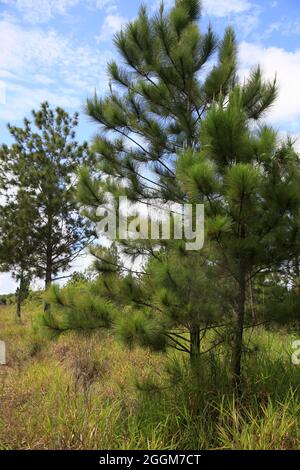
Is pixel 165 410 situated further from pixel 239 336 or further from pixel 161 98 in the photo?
pixel 161 98

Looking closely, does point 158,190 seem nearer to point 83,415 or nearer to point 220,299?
point 220,299

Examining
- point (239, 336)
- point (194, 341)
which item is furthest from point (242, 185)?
point (194, 341)

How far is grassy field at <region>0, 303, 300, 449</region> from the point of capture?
4020mm

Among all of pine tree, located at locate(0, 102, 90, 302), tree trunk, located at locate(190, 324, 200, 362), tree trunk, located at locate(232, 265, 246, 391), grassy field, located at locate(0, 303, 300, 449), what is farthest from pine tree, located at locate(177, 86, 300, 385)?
pine tree, located at locate(0, 102, 90, 302)

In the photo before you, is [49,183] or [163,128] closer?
[163,128]

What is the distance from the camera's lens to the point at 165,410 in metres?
4.79

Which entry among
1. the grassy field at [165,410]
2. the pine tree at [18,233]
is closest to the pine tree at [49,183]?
the pine tree at [18,233]

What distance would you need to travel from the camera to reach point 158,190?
20.2 ft

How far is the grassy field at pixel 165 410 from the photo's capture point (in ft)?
13.2

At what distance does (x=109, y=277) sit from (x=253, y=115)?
3.05 m

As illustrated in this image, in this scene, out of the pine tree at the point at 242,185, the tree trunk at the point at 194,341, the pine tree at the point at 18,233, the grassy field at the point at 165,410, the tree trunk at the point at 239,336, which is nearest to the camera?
the grassy field at the point at 165,410

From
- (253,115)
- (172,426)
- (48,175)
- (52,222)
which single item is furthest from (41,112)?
(172,426)

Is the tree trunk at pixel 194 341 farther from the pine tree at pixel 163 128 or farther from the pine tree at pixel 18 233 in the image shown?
the pine tree at pixel 18 233

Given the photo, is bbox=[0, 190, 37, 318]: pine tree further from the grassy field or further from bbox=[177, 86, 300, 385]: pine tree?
bbox=[177, 86, 300, 385]: pine tree
